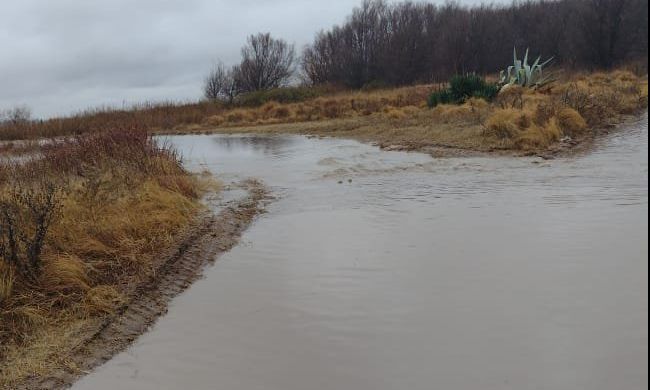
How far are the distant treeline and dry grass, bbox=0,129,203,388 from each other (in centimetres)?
3502

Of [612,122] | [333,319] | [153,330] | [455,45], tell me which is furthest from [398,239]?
[455,45]

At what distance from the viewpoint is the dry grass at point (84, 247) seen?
3895 mm

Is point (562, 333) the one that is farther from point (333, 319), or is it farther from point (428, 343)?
point (333, 319)

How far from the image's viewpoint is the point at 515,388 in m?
3.04

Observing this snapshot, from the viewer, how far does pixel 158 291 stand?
15.4 feet

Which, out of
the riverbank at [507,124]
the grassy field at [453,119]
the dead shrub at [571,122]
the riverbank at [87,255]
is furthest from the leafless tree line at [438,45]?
the riverbank at [87,255]

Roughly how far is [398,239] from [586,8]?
42.0m

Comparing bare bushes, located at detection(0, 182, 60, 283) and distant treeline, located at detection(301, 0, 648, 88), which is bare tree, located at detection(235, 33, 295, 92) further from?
bare bushes, located at detection(0, 182, 60, 283)

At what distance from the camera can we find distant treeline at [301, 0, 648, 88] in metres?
37.4

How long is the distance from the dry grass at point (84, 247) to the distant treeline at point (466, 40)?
115 ft

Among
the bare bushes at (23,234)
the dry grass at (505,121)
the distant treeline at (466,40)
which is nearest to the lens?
the bare bushes at (23,234)

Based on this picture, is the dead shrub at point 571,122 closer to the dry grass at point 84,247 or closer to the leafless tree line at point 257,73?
the dry grass at point 84,247

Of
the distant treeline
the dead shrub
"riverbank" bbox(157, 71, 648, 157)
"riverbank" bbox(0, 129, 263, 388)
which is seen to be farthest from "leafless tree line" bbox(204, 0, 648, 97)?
"riverbank" bbox(0, 129, 263, 388)

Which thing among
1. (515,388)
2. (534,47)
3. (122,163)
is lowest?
(515,388)
